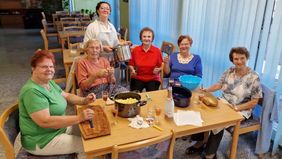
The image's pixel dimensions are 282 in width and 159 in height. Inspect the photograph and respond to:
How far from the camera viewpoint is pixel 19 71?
195 inches

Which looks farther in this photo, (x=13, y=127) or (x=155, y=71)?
(x=155, y=71)

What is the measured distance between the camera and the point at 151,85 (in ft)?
9.53

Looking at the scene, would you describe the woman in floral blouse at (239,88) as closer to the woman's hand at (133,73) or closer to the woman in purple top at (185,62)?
the woman in purple top at (185,62)

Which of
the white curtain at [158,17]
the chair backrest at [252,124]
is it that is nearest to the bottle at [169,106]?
the chair backrest at [252,124]

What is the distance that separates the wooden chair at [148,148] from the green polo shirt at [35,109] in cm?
58

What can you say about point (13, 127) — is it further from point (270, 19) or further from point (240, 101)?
point (270, 19)

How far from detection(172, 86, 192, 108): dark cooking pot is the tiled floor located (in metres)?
0.70

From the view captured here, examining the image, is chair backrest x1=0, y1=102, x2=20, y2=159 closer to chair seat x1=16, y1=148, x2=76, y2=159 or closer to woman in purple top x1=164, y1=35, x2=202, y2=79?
chair seat x1=16, y1=148, x2=76, y2=159

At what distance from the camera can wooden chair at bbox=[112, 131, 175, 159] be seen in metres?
1.28

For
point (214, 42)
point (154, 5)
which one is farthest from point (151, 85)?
point (154, 5)

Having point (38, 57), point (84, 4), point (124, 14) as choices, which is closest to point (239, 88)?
point (38, 57)

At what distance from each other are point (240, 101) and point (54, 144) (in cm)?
161

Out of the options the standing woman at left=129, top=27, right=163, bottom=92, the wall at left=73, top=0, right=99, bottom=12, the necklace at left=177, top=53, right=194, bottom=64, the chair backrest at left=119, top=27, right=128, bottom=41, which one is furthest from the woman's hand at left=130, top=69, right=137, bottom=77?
the wall at left=73, top=0, right=99, bottom=12

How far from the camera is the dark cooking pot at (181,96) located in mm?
1884
